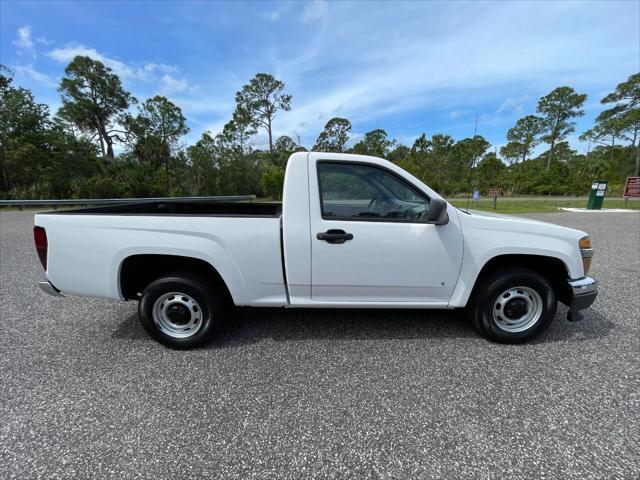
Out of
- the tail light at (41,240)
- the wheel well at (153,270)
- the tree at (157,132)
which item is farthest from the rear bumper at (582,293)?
the tree at (157,132)

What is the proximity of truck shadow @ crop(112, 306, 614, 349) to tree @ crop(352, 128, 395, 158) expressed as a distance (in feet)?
124

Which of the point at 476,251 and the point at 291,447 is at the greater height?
the point at 476,251

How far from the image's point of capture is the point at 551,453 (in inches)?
65.3

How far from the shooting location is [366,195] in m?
2.70

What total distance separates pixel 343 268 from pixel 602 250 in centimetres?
762

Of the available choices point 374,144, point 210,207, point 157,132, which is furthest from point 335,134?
point 210,207

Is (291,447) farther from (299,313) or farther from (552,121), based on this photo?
(552,121)

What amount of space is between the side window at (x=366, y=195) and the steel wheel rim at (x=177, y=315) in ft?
5.17

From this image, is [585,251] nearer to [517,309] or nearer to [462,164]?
[517,309]

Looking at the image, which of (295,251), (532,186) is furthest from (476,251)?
(532,186)

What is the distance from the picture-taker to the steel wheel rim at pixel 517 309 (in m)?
2.73

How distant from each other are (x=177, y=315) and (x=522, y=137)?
6302 centimetres

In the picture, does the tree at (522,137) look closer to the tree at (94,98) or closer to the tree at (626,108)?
the tree at (626,108)

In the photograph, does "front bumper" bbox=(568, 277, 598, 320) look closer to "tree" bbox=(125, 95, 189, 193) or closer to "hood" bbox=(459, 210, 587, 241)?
"hood" bbox=(459, 210, 587, 241)
